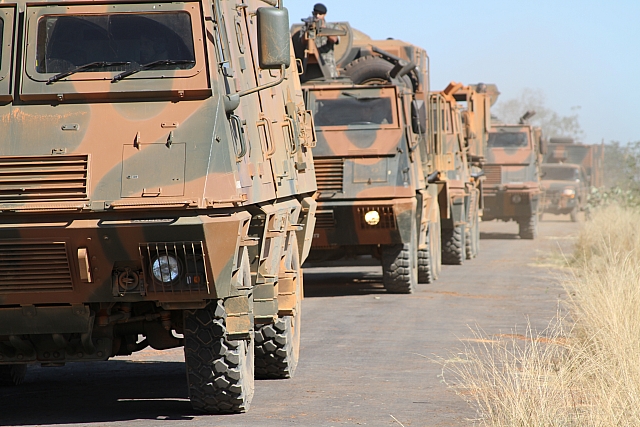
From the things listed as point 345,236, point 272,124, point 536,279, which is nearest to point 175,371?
point 272,124

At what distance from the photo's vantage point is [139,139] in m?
6.27

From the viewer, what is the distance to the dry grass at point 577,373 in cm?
554

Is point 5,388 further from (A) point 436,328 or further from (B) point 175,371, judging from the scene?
(A) point 436,328

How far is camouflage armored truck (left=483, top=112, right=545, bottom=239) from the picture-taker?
25.7 metres

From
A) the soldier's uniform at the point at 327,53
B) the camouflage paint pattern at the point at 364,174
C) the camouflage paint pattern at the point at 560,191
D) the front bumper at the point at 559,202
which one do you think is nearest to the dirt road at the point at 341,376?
the camouflage paint pattern at the point at 364,174

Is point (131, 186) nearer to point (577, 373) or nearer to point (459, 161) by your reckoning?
point (577, 373)

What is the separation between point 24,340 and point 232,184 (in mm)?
1576

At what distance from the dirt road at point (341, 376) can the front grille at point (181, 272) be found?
84 cm

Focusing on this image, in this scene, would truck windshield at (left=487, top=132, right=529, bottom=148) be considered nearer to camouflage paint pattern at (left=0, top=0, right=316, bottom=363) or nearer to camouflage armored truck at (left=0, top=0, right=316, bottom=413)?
camouflage armored truck at (left=0, top=0, right=316, bottom=413)

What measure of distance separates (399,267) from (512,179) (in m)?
12.2

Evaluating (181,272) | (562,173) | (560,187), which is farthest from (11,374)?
(562,173)

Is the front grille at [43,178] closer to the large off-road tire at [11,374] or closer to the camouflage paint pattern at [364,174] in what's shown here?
the large off-road tire at [11,374]

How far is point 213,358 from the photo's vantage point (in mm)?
6535

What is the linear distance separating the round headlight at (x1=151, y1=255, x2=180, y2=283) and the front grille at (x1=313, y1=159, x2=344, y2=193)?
300 inches
